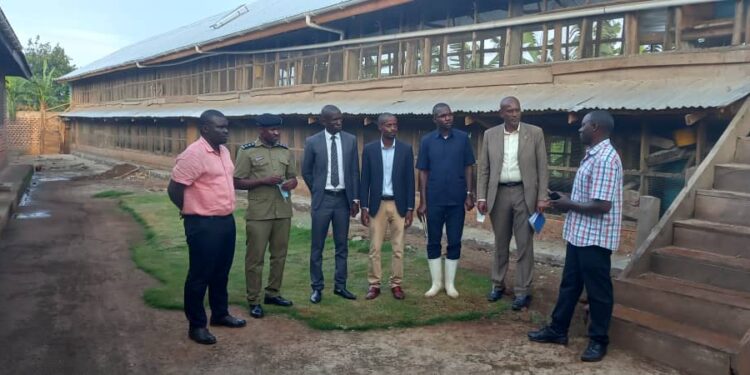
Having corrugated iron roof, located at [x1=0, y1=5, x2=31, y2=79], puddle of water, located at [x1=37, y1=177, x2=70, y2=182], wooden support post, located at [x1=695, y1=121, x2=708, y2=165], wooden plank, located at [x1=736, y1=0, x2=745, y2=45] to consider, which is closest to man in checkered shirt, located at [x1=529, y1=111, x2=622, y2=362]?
wooden support post, located at [x1=695, y1=121, x2=708, y2=165]

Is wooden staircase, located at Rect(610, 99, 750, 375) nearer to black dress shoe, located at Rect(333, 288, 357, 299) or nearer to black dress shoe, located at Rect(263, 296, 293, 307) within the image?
black dress shoe, located at Rect(333, 288, 357, 299)

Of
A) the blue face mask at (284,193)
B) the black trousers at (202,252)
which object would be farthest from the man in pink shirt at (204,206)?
the blue face mask at (284,193)

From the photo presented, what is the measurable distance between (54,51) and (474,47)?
4271cm

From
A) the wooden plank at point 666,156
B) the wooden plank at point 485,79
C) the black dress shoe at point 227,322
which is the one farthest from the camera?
the wooden plank at point 485,79

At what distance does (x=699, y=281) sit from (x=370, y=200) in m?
2.81

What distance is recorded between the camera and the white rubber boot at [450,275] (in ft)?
19.2

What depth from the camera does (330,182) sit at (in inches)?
218

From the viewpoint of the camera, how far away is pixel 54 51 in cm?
4425

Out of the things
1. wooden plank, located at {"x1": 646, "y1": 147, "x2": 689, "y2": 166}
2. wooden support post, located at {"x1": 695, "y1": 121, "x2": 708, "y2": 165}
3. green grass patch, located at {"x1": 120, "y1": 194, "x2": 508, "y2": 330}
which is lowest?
green grass patch, located at {"x1": 120, "y1": 194, "x2": 508, "y2": 330}

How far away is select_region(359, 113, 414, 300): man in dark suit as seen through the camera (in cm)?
562

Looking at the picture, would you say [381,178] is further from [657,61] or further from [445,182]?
[657,61]

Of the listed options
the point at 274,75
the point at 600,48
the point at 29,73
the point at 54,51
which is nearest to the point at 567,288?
the point at 600,48

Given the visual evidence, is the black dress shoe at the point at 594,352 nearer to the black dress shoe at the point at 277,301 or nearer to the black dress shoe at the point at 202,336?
the black dress shoe at the point at 277,301

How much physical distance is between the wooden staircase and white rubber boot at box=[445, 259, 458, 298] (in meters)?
1.53
